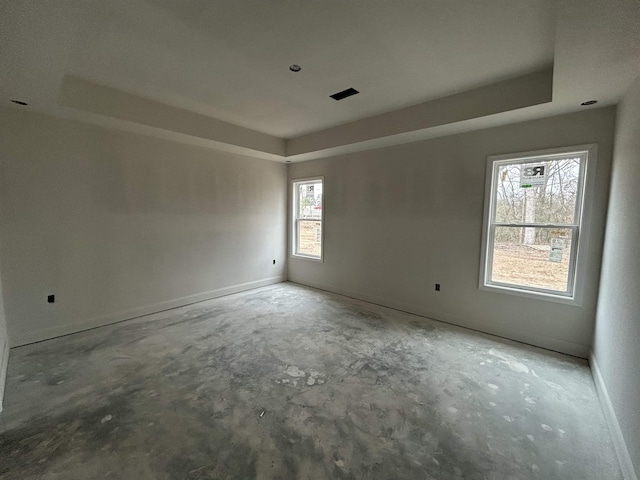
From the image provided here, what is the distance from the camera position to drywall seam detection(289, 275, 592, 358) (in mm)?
2900

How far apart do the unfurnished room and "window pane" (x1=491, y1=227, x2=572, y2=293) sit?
0.02 meters

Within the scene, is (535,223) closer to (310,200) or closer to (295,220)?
(310,200)

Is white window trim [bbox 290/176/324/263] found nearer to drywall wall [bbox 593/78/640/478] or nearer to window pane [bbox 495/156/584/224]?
window pane [bbox 495/156/584/224]

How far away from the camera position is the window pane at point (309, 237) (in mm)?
5461

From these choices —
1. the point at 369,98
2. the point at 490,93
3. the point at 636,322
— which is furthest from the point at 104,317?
the point at 490,93

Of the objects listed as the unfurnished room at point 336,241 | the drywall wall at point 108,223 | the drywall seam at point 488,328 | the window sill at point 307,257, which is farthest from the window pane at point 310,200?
the drywall seam at point 488,328

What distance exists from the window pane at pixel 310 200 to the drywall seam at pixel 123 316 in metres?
1.70

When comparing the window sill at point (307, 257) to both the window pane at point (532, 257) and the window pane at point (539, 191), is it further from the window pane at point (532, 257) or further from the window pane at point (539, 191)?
the window pane at point (539, 191)

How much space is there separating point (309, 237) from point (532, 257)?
3.67 meters

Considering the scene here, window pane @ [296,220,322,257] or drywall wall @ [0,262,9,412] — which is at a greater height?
window pane @ [296,220,322,257]

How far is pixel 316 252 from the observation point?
5.54 m

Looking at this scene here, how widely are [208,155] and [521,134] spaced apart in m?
4.33

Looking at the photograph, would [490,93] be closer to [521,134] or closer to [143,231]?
[521,134]

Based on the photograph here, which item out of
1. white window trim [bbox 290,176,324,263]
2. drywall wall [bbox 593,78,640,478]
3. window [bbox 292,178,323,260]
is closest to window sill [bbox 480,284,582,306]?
drywall wall [bbox 593,78,640,478]
